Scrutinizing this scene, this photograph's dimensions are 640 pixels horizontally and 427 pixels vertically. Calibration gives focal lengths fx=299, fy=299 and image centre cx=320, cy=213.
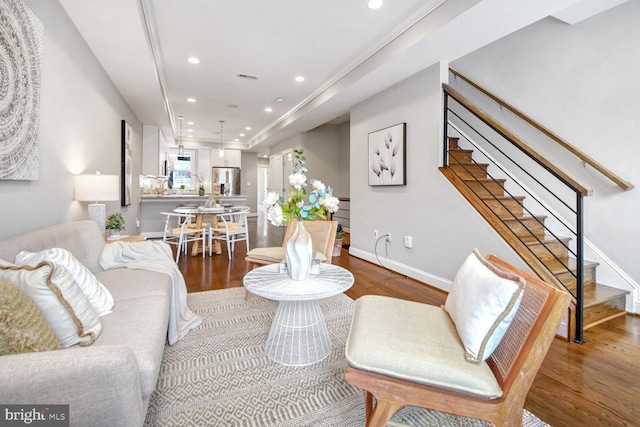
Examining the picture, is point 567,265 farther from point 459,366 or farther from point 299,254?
point 299,254

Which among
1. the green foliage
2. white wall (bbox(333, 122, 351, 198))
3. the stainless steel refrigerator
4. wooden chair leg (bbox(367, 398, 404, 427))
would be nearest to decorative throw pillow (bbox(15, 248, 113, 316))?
wooden chair leg (bbox(367, 398, 404, 427))

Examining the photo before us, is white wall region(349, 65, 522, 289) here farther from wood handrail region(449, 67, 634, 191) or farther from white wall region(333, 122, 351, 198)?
white wall region(333, 122, 351, 198)

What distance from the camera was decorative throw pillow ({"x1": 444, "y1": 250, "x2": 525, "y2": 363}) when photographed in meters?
1.02

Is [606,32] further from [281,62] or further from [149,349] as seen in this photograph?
[149,349]

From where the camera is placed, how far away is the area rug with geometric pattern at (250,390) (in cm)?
135

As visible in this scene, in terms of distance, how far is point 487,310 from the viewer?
106 cm

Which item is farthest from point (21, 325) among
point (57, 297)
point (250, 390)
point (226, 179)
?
point (226, 179)

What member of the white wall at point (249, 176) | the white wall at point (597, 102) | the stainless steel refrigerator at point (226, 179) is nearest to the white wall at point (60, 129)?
the white wall at point (597, 102)

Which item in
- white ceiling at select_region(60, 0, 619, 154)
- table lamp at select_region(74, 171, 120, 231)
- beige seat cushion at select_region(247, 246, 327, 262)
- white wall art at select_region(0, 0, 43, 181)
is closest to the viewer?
white wall art at select_region(0, 0, 43, 181)

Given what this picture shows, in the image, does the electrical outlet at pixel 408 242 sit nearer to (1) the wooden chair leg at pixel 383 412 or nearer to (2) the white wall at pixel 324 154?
(1) the wooden chair leg at pixel 383 412

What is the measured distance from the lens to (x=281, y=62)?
12.2 feet

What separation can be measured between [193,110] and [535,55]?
18.3ft

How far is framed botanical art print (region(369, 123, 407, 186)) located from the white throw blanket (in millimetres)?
2688

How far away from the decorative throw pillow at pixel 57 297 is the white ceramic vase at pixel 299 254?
37.9 inches
